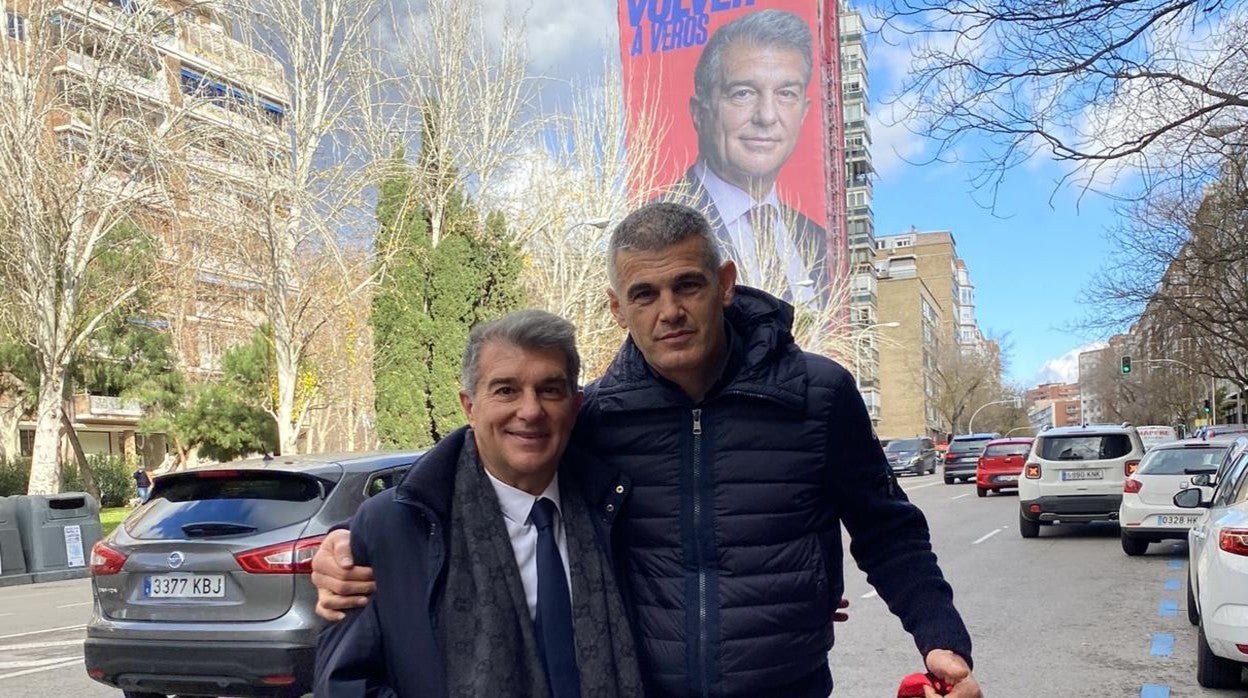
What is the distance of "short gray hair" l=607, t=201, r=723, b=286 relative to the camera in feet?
8.11

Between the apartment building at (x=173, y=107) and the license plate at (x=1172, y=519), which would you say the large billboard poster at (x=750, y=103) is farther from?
the license plate at (x=1172, y=519)

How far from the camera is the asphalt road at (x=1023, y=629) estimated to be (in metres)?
7.43

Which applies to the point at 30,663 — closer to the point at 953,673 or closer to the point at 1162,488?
the point at 953,673

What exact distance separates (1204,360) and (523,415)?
52369mm

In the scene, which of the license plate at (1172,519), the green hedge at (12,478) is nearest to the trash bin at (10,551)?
the license plate at (1172,519)

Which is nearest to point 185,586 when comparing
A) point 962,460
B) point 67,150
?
point 67,150

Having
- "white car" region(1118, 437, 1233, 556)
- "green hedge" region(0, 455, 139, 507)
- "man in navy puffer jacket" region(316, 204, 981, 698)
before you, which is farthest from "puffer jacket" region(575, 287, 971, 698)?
"green hedge" region(0, 455, 139, 507)

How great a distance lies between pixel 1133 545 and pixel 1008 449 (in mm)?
14619

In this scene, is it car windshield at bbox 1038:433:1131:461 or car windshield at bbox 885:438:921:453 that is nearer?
car windshield at bbox 1038:433:1131:461

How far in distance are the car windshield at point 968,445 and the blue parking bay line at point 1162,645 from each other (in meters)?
29.3

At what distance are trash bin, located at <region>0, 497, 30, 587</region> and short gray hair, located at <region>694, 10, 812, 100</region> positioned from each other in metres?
69.8

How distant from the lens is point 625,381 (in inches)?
99.3

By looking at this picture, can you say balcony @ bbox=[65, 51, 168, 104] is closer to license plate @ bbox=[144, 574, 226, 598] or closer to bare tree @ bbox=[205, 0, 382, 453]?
bare tree @ bbox=[205, 0, 382, 453]

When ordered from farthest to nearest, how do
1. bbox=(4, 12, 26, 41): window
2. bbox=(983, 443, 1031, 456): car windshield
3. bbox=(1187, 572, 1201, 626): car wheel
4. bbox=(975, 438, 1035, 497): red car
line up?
1. bbox=(983, 443, 1031, 456): car windshield
2. bbox=(975, 438, 1035, 497): red car
3. bbox=(4, 12, 26, 41): window
4. bbox=(1187, 572, 1201, 626): car wheel
